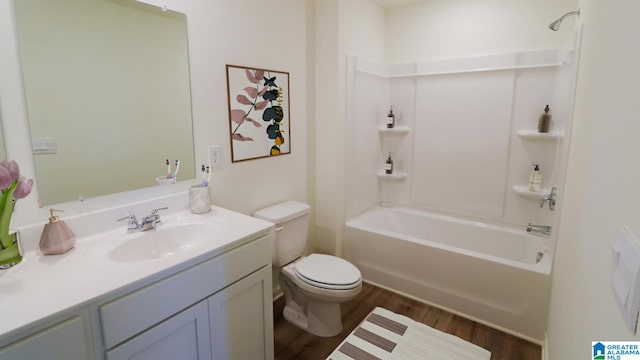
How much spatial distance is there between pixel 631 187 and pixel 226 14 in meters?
2.03

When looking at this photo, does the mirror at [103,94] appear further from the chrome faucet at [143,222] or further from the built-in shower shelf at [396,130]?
the built-in shower shelf at [396,130]

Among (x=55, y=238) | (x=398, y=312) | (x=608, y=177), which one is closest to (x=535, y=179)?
(x=398, y=312)

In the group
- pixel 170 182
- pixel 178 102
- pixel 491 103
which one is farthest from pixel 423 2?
pixel 170 182

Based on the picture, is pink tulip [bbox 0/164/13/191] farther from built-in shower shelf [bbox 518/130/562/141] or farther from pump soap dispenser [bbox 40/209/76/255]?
built-in shower shelf [bbox 518/130/562/141]

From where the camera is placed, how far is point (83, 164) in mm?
1456

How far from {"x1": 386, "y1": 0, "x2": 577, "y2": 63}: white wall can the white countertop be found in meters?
2.48

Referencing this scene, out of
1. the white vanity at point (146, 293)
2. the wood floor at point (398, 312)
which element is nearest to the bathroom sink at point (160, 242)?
the white vanity at point (146, 293)

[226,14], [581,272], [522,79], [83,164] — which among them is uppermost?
[226,14]

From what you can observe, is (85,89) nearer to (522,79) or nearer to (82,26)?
(82,26)

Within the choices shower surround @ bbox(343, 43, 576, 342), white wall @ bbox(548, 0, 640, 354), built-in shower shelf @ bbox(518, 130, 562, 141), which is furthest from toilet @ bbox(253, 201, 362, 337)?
built-in shower shelf @ bbox(518, 130, 562, 141)

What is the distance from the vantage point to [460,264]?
92.0 inches

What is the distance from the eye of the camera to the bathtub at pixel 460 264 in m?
2.13

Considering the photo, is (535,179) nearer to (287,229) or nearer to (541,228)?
(541,228)

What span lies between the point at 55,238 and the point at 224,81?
118cm
